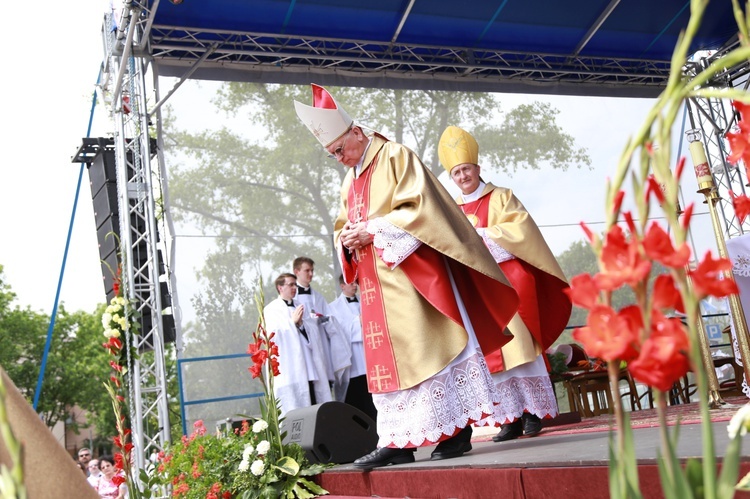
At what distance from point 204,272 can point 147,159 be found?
1.79m

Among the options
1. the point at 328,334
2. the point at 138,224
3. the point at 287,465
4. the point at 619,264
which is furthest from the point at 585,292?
the point at 138,224

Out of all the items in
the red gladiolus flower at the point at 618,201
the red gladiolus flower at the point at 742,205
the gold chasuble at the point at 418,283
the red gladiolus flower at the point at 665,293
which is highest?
the gold chasuble at the point at 418,283

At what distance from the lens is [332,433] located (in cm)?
432

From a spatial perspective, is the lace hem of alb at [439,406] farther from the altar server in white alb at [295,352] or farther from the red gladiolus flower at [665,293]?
the altar server in white alb at [295,352]

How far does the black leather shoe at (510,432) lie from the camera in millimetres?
4531

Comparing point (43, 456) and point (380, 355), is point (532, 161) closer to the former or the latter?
point (380, 355)

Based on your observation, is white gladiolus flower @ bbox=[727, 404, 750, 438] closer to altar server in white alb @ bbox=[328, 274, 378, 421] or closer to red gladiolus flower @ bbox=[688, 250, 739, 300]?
red gladiolus flower @ bbox=[688, 250, 739, 300]

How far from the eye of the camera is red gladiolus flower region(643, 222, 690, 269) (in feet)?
2.32

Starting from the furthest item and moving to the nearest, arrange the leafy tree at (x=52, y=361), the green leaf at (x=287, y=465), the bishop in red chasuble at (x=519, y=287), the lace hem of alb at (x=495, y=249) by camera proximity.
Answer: the leafy tree at (x=52, y=361) < the lace hem of alb at (x=495, y=249) < the bishop in red chasuble at (x=519, y=287) < the green leaf at (x=287, y=465)

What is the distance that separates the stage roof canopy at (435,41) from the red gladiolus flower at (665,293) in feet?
23.8

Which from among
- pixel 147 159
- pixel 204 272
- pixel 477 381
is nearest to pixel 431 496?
pixel 477 381

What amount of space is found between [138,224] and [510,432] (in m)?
4.80

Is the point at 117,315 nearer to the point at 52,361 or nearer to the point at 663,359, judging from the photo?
the point at 663,359

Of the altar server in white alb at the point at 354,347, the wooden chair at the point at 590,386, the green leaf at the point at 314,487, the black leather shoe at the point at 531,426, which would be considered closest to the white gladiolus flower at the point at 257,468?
the green leaf at the point at 314,487
